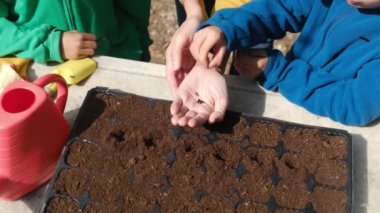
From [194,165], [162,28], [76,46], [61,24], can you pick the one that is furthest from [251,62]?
[162,28]

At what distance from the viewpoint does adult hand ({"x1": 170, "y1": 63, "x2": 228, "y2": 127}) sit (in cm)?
111

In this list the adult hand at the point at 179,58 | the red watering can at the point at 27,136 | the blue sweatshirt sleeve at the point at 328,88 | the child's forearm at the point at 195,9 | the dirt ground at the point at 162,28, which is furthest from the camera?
the dirt ground at the point at 162,28

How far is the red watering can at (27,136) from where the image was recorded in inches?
36.2

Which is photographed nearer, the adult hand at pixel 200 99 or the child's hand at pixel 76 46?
the adult hand at pixel 200 99

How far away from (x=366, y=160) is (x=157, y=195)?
51cm

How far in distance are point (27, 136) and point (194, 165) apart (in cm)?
37

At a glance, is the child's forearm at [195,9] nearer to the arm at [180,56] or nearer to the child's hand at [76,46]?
the arm at [180,56]

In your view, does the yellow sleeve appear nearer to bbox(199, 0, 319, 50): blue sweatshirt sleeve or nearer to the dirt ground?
bbox(199, 0, 319, 50): blue sweatshirt sleeve

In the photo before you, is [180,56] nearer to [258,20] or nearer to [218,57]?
[218,57]

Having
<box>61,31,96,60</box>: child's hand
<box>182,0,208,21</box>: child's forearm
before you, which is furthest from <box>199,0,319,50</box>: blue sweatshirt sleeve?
<box>61,31,96,60</box>: child's hand

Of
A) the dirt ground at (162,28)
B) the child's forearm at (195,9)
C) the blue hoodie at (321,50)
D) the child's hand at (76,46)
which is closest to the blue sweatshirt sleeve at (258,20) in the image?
the blue hoodie at (321,50)

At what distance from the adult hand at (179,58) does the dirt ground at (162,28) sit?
4.16 ft

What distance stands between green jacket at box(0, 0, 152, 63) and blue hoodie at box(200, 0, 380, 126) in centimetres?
43

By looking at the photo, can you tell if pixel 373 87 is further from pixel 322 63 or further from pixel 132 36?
pixel 132 36
